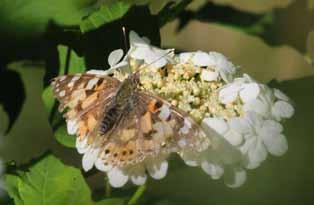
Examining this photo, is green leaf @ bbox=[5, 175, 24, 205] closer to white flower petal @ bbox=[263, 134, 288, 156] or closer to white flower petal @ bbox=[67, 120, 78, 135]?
white flower petal @ bbox=[67, 120, 78, 135]

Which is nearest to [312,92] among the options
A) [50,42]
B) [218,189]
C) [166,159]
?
[218,189]

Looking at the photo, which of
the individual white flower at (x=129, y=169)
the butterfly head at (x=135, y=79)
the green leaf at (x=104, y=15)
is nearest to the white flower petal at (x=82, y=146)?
the individual white flower at (x=129, y=169)

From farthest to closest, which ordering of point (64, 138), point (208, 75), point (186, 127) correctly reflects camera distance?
point (64, 138), point (208, 75), point (186, 127)

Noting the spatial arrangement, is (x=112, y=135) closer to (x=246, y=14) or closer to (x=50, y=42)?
(x=50, y=42)

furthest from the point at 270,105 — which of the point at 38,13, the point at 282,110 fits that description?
the point at 38,13

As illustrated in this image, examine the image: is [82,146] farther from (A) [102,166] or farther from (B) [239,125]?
(B) [239,125]

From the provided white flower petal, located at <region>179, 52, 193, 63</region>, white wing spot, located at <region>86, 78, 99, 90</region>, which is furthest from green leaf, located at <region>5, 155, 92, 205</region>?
white flower petal, located at <region>179, 52, 193, 63</region>
